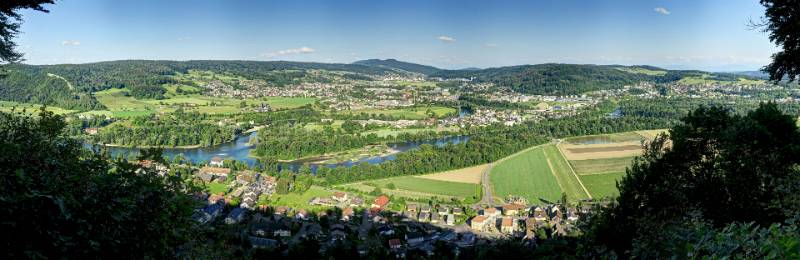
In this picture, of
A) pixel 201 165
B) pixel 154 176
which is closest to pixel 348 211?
pixel 201 165

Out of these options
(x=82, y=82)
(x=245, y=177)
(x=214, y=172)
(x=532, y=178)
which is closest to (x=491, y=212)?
(x=532, y=178)

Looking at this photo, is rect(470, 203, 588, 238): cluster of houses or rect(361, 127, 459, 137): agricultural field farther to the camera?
rect(361, 127, 459, 137): agricultural field

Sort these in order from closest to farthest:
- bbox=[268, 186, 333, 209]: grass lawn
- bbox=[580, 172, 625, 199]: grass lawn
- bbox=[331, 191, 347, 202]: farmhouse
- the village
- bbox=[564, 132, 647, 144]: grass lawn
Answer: the village < bbox=[268, 186, 333, 209]: grass lawn < bbox=[331, 191, 347, 202]: farmhouse < bbox=[580, 172, 625, 199]: grass lawn < bbox=[564, 132, 647, 144]: grass lawn

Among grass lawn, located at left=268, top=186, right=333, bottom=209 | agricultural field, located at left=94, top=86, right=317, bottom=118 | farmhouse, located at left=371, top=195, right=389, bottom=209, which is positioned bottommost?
grass lawn, located at left=268, top=186, right=333, bottom=209

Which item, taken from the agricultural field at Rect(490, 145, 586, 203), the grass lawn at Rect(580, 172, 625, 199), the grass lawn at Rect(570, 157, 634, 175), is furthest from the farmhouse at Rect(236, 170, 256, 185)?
the grass lawn at Rect(570, 157, 634, 175)

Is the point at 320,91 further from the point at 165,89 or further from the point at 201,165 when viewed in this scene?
the point at 201,165

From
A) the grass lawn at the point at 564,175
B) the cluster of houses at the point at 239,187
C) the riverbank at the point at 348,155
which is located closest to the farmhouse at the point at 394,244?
the cluster of houses at the point at 239,187

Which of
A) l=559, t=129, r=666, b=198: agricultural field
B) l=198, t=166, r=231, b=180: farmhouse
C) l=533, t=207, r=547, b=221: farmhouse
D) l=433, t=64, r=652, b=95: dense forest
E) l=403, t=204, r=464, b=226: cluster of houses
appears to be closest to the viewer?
l=533, t=207, r=547, b=221: farmhouse

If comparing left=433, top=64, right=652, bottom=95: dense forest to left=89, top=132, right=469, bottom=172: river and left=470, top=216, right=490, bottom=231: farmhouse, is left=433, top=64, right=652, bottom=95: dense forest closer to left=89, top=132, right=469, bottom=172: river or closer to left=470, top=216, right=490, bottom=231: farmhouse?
left=89, top=132, right=469, bottom=172: river
